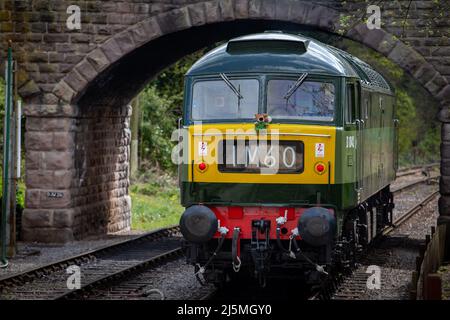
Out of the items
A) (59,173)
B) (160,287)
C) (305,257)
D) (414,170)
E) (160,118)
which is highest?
(160,118)

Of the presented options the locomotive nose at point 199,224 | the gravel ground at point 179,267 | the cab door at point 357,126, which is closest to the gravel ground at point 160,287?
the gravel ground at point 179,267

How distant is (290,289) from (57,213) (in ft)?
22.9

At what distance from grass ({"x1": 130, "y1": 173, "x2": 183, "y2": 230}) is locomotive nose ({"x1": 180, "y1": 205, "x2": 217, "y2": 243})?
39.4ft

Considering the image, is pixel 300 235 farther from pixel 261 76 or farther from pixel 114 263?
pixel 114 263

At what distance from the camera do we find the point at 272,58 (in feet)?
43.7

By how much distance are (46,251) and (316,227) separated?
7594mm

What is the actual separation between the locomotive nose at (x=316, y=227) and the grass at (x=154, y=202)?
493 inches

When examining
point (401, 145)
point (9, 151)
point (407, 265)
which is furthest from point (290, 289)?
point (401, 145)

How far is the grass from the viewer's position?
26.0 metres

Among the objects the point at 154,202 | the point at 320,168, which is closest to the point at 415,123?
the point at 154,202

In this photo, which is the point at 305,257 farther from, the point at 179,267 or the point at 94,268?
the point at 94,268

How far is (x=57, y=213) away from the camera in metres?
20.1

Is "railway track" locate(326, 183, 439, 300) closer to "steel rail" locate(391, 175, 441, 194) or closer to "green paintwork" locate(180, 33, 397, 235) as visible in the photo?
"green paintwork" locate(180, 33, 397, 235)

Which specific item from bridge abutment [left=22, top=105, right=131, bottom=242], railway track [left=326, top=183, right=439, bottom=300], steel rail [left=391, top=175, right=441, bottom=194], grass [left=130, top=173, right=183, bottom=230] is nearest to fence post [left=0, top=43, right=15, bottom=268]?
bridge abutment [left=22, top=105, right=131, bottom=242]
